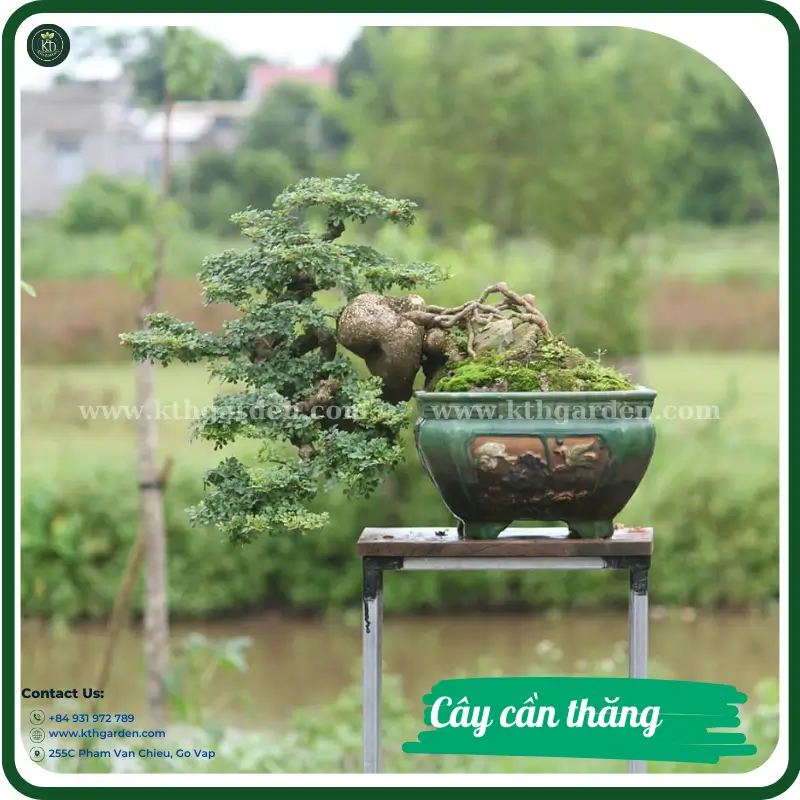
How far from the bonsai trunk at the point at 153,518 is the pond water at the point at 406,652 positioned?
904 mm

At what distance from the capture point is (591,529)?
7.28 ft

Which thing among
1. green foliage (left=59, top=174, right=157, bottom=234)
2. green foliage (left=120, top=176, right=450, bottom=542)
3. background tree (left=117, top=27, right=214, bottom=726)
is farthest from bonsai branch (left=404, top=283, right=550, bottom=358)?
green foliage (left=59, top=174, right=157, bottom=234)

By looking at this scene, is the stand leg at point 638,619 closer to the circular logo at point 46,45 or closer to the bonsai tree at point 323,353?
the bonsai tree at point 323,353

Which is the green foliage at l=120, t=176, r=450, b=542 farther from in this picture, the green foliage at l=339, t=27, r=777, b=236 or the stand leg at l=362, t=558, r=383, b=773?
the green foliage at l=339, t=27, r=777, b=236

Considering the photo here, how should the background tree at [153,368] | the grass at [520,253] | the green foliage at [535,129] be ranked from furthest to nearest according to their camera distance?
the green foliage at [535,129], the grass at [520,253], the background tree at [153,368]

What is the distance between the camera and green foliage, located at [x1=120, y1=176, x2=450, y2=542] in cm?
222

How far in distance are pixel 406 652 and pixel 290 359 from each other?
344cm

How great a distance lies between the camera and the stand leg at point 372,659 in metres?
2.22

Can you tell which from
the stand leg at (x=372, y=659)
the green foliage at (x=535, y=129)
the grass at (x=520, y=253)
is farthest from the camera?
the green foliage at (x=535, y=129)

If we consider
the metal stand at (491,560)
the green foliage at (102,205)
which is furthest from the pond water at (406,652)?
the metal stand at (491,560)

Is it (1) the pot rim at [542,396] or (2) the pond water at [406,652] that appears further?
A: (2) the pond water at [406,652]

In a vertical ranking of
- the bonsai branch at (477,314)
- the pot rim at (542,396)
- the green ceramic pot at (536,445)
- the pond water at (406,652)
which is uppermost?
the bonsai branch at (477,314)

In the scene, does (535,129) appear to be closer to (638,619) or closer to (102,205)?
(102,205)

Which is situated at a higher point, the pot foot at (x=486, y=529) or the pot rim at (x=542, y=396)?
the pot rim at (x=542, y=396)
